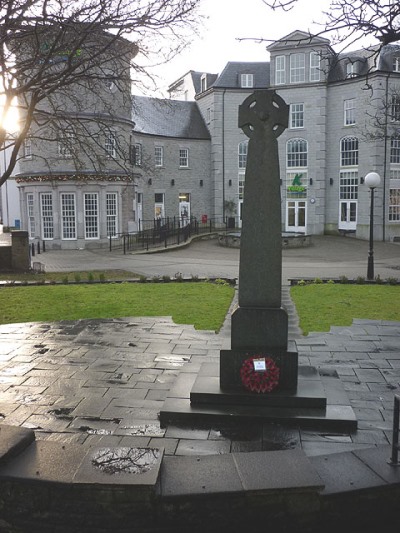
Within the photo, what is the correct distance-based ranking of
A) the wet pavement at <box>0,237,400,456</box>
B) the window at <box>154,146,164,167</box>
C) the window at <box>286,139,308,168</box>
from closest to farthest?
the wet pavement at <box>0,237,400,456</box>, the window at <box>286,139,308,168</box>, the window at <box>154,146,164,167</box>

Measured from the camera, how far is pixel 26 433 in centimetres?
488

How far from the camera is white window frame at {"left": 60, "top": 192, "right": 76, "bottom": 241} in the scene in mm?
32719

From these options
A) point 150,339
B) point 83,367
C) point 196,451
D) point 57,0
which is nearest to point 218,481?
point 196,451

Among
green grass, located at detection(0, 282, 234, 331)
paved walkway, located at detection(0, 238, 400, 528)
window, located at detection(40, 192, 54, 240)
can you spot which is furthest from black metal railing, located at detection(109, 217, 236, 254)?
paved walkway, located at detection(0, 238, 400, 528)

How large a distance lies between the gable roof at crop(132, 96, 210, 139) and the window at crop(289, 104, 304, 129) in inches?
279

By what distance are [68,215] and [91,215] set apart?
1440mm

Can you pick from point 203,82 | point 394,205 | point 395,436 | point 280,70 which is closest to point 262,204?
point 395,436

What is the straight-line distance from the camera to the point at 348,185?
38.7m

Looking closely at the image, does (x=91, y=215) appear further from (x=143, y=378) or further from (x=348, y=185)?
(x=143, y=378)

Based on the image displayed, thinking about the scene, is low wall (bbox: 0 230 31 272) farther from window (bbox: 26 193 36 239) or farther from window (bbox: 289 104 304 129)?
window (bbox: 289 104 304 129)

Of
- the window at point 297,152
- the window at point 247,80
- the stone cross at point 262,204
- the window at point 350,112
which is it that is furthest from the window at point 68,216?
the stone cross at point 262,204

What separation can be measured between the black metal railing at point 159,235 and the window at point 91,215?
1.27 meters

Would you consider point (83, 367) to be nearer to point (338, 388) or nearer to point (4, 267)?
point (338, 388)

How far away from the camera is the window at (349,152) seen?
38.2 meters
